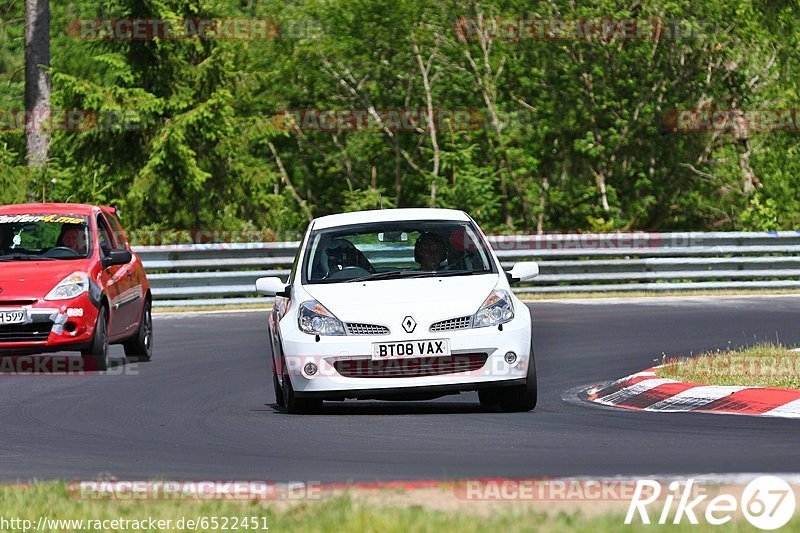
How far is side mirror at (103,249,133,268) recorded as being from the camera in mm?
16562

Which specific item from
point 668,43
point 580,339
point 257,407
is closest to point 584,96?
point 668,43

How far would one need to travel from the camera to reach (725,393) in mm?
12367

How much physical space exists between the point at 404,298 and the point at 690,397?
2.34 meters

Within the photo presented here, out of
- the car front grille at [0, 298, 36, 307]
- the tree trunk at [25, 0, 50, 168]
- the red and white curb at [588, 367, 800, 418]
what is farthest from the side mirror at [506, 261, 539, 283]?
the tree trunk at [25, 0, 50, 168]

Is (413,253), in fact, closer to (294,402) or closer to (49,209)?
(294,402)

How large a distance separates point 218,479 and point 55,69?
2635 centimetres

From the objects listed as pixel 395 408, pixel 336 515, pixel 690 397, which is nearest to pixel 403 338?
pixel 395 408

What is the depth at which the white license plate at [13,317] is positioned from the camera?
15.7 metres

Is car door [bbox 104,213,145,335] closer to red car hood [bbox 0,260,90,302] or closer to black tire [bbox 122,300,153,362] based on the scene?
black tire [bbox 122,300,153,362]

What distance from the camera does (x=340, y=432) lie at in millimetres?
11031

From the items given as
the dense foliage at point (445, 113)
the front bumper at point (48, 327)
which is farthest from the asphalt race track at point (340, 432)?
the dense foliage at point (445, 113)

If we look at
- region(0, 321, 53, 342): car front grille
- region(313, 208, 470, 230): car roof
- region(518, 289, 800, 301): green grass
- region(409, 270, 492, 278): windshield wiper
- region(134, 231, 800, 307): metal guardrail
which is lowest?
region(518, 289, 800, 301): green grass

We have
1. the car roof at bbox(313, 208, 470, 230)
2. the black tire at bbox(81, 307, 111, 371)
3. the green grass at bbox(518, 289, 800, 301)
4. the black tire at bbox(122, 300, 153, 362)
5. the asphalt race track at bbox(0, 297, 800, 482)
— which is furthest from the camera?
the green grass at bbox(518, 289, 800, 301)

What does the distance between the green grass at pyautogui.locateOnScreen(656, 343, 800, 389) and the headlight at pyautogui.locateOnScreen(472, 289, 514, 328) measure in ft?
6.23
